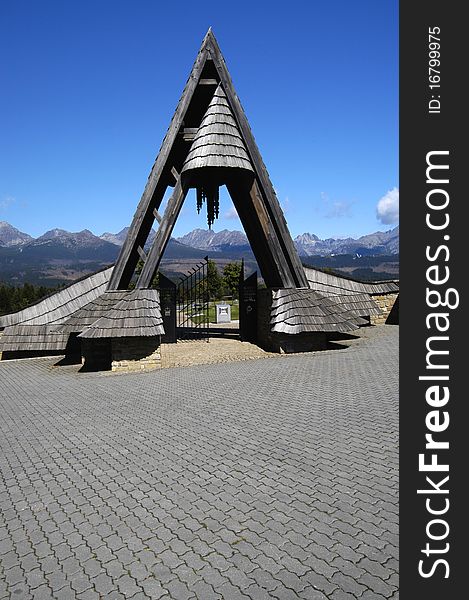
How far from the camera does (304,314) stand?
14.0 metres

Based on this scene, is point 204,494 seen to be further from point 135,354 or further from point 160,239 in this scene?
point 160,239

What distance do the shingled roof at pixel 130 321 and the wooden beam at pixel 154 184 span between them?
1.59m

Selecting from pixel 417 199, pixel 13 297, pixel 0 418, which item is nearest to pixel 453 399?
Answer: pixel 417 199

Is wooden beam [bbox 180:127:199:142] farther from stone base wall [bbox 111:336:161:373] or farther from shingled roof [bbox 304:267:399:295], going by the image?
shingled roof [bbox 304:267:399:295]

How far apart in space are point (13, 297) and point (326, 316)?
55.8 meters

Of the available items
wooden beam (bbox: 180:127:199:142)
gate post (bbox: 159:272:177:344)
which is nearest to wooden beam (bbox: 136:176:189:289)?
wooden beam (bbox: 180:127:199:142)

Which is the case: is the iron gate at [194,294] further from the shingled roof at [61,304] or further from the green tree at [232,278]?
the green tree at [232,278]

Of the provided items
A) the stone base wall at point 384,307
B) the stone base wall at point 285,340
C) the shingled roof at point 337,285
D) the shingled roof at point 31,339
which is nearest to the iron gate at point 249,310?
the stone base wall at point 285,340

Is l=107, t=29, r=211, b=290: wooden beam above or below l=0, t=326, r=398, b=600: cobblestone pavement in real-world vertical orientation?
above

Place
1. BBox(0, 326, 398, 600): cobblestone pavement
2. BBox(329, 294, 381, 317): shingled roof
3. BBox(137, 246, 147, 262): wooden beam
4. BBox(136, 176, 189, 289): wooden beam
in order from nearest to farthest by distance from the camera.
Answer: BBox(0, 326, 398, 600): cobblestone pavement, BBox(136, 176, 189, 289): wooden beam, BBox(137, 246, 147, 262): wooden beam, BBox(329, 294, 381, 317): shingled roof

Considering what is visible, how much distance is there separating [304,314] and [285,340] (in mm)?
1086

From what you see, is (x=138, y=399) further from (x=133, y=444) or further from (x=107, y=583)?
(x=107, y=583)

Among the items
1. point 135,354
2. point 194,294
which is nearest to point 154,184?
point 135,354

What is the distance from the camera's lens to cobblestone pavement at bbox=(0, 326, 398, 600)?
3557 millimetres
